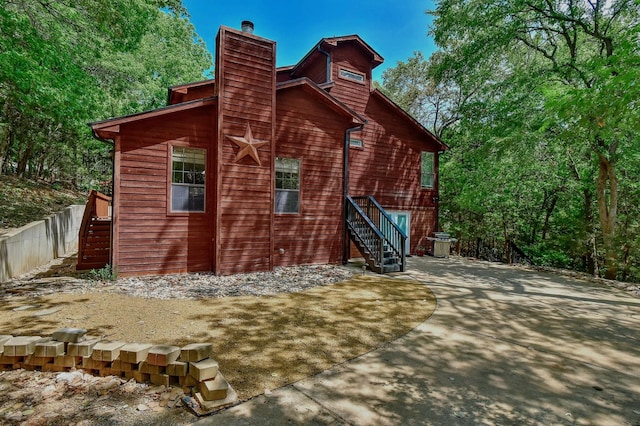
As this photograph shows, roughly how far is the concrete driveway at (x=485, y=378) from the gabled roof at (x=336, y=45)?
9417 millimetres

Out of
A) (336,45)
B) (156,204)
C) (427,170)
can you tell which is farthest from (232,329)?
(427,170)

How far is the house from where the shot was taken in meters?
6.66

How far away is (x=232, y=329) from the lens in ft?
13.0

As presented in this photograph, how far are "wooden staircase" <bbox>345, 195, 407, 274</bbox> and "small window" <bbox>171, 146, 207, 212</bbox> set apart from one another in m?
4.13

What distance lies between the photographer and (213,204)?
24.0ft

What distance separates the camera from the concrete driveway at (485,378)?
235cm

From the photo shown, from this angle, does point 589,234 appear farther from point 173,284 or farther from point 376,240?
point 173,284

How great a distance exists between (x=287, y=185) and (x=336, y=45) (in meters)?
5.78

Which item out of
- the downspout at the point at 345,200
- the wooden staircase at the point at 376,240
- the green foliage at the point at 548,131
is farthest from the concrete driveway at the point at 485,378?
the downspout at the point at 345,200

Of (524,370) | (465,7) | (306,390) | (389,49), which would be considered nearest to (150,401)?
(306,390)

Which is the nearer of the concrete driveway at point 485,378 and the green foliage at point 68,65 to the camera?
the concrete driveway at point 485,378

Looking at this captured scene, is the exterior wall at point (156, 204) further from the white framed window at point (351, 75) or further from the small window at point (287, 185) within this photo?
the white framed window at point (351, 75)

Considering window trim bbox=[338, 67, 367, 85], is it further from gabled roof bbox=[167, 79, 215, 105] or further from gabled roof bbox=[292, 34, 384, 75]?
gabled roof bbox=[167, 79, 215, 105]

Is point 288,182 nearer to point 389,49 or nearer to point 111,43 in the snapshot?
point 111,43
